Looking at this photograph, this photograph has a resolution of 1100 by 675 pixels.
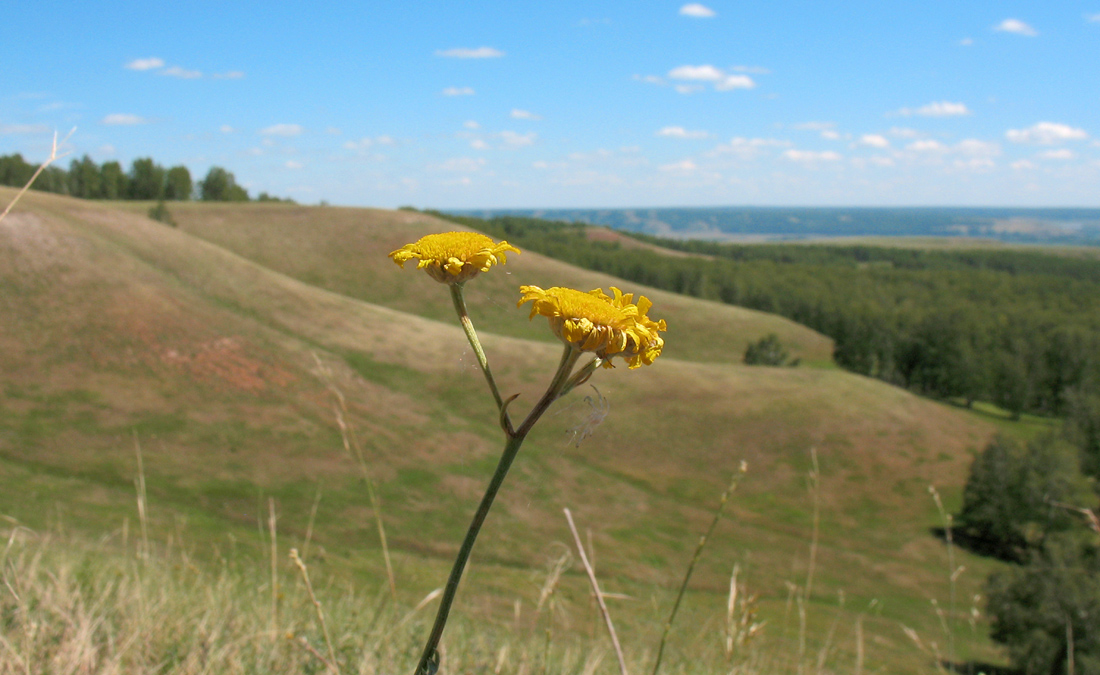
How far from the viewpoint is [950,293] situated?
115125mm

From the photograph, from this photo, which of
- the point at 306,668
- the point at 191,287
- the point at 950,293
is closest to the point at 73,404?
the point at 191,287

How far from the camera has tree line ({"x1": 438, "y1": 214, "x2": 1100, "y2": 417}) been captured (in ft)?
240

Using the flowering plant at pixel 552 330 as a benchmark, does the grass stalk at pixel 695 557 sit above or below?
below

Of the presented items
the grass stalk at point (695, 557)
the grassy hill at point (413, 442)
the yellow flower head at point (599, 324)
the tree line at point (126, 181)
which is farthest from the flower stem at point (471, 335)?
the tree line at point (126, 181)

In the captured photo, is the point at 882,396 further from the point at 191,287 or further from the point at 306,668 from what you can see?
the point at 306,668

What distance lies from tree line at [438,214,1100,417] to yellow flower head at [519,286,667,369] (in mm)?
64785

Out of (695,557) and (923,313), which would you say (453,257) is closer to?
(695,557)

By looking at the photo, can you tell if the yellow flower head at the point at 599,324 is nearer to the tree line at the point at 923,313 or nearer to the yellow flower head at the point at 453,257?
the yellow flower head at the point at 453,257

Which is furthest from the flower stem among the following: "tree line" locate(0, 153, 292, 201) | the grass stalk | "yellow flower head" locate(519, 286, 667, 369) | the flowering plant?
"tree line" locate(0, 153, 292, 201)

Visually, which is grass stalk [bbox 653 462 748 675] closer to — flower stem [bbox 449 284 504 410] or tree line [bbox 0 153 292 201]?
flower stem [bbox 449 284 504 410]

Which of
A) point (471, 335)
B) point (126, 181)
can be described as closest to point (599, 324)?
point (471, 335)

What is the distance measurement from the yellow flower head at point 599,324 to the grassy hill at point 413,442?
11.2 metres

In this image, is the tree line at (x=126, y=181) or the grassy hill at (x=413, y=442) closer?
the grassy hill at (x=413, y=442)

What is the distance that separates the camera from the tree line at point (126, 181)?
85.1m
